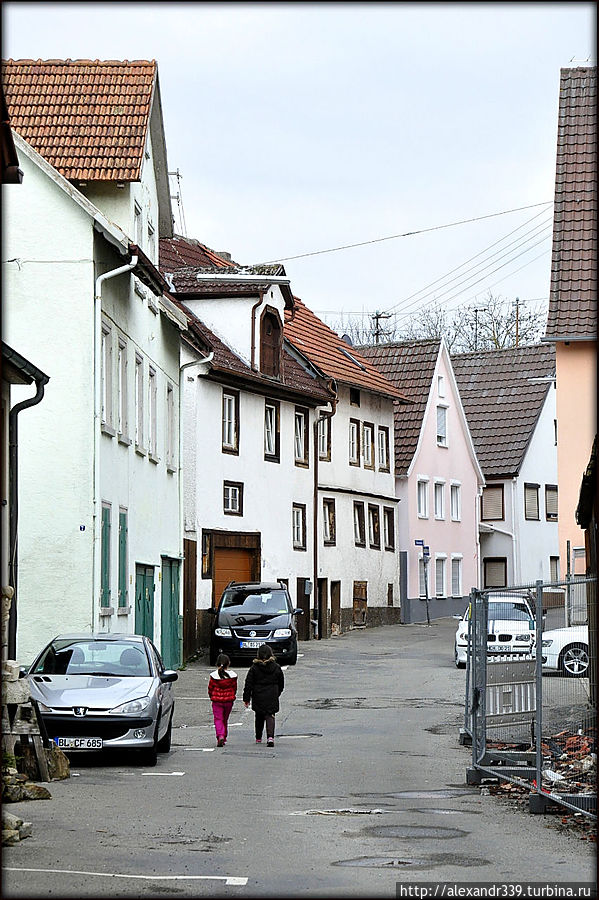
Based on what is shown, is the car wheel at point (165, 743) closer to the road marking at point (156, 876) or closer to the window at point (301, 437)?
the road marking at point (156, 876)

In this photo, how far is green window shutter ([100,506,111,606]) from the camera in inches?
989

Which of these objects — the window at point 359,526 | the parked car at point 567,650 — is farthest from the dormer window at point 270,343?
the parked car at point 567,650

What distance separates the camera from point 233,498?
3966 centimetres

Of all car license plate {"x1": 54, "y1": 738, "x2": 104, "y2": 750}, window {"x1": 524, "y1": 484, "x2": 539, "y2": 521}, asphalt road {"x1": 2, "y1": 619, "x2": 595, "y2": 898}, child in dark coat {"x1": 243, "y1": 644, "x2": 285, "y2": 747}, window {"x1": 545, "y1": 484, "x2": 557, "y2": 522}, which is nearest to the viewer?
asphalt road {"x1": 2, "y1": 619, "x2": 595, "y2": 898}

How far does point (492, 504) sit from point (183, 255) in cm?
2445

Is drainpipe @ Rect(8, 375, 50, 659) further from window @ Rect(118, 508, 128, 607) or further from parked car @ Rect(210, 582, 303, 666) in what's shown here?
parked car @ Rect(210, 582, 303, 666)

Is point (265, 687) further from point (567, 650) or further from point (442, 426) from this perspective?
point (442, 426)

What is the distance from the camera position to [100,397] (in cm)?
2498

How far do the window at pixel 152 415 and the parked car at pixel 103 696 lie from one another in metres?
13.3

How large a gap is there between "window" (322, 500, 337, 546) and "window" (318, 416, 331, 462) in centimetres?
150

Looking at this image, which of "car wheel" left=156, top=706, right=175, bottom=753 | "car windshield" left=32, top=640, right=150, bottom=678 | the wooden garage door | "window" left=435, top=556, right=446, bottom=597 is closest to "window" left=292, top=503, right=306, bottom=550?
the wooden garage door

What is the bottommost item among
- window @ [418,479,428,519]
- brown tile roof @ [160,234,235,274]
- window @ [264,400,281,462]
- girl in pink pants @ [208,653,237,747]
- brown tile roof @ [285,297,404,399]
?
girl in pink pants @ [208,653,237,747]

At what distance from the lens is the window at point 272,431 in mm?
41656

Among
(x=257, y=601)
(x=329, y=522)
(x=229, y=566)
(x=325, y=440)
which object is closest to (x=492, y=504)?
(x=329, y=522)
